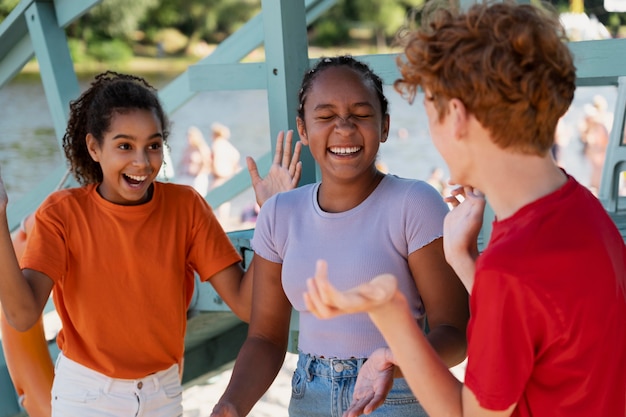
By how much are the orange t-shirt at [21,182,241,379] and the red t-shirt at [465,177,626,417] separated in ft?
4.06

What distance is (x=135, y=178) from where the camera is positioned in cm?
248

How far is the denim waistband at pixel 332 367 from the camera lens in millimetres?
2061

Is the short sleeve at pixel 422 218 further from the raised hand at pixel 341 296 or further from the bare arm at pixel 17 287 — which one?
the bare arm at pixel 17 287

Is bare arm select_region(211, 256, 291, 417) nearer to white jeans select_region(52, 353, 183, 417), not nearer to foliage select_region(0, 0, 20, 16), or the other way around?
white jeans select_region(52, 353, 183, 417)

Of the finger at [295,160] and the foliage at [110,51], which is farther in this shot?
the foliage at [110,51]

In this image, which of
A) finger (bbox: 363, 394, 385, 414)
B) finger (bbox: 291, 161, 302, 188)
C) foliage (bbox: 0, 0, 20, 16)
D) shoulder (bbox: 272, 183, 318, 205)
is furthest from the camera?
foliage (bbox: 0, 0, 20, 16)

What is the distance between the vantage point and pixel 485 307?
1.41m

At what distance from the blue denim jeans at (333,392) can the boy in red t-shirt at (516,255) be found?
0.51 metres

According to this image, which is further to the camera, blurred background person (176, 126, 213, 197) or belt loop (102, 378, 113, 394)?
blurred background person (176, 126, 213, 197)

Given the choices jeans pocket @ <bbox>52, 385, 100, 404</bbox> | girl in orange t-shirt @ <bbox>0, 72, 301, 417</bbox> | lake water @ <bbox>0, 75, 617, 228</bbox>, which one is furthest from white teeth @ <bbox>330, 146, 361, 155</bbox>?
lake water @ <bbox>0, 75, 617, 228</bbox>

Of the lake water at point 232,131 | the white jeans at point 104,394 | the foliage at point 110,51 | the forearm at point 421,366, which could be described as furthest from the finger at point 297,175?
the foliage at point 110,51

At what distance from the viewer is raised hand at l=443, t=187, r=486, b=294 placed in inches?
67.2

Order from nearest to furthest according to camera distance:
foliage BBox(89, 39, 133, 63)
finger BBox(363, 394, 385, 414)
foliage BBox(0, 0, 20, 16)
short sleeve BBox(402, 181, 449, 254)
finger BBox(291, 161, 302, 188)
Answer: finger BBox(363, 394, 385, 414)
short sleeve BBox(402, 181, 449, 254)
finger BBox(291, 161, 302, 188)
foliage BBox(0, 0, 20, 16)
foliage BBox(89, 39, 133, 63)

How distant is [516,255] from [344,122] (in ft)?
2.84
